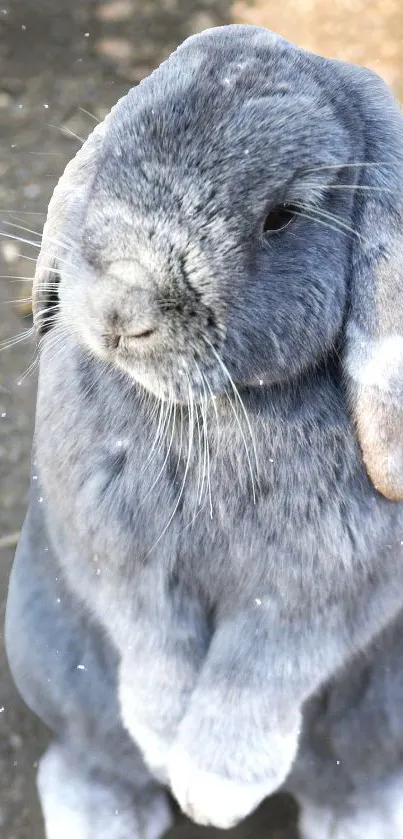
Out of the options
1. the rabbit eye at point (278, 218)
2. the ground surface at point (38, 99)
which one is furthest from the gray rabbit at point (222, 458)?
the ground surface at point (38, 99)

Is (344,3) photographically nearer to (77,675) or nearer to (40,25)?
(40,25)

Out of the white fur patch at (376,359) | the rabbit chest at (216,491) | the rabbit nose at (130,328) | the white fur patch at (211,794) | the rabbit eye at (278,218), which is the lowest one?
the white fur patch at (211,794)

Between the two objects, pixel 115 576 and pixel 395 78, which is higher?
pixel 395 78

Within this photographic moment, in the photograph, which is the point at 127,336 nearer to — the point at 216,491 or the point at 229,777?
the point at 216,491

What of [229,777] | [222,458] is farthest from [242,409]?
[229,777]

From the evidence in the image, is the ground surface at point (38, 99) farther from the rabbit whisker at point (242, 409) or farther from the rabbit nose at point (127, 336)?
the rabbit nose at point (127, 336)

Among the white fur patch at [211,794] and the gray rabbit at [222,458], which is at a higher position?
the gray rabbit at [222,458]

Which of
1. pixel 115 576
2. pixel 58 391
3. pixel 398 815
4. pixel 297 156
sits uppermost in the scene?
pixel 297 156

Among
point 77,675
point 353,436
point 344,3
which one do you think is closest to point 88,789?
point 77,675

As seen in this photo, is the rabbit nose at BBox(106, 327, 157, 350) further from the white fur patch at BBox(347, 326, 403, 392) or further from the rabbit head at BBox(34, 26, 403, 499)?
the white fur patch at BBox(347, 326, 403, 392)
